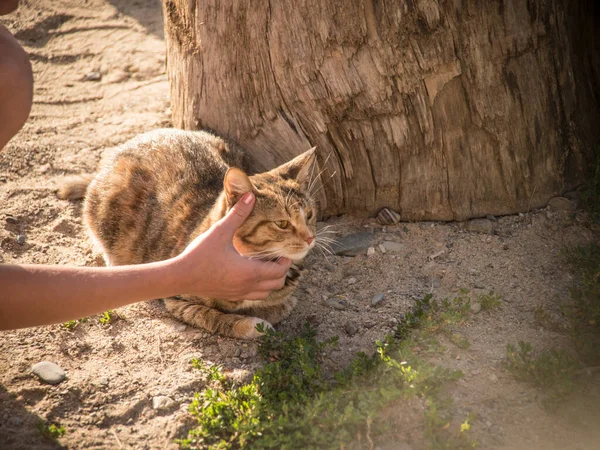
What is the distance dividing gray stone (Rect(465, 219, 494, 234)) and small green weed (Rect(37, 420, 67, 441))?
8.59 feet

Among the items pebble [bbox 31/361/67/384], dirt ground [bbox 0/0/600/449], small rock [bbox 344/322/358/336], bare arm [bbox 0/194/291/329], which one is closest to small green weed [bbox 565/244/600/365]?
Answer: dirt ground [bbox 0/0/600/449]

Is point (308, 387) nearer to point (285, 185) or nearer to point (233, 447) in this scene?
point (233, 447)

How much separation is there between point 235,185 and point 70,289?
0.92m

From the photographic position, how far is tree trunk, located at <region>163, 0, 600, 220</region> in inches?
119

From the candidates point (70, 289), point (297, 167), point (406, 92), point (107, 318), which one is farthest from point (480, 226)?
point (70, 289)

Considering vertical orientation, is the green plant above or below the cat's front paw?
below

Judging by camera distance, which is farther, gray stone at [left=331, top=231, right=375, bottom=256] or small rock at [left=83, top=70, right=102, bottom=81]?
small rock at [left=83, top=70, right=102, bottom=81]

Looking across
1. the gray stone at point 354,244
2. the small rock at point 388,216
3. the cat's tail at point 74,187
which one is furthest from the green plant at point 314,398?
the cat's tail at point 74,187

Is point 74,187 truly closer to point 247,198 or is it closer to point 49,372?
point 49,372

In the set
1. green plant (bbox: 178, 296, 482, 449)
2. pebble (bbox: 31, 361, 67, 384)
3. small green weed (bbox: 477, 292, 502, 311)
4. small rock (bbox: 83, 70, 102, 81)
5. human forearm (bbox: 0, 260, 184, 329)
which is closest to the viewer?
human forearm (bbox: 0, 260, 184, 329)

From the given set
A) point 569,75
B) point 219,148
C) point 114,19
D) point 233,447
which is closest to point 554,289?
point 569,75

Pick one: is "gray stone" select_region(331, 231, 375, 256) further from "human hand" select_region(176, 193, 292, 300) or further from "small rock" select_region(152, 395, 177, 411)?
"small rock" select_region(152, 395, 177, 411)

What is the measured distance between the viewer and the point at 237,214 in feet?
8.34

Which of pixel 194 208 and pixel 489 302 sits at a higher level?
pixel 194 208
